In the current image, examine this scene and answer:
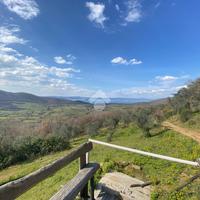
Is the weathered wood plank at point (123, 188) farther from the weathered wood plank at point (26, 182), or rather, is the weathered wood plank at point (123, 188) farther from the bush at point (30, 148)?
the bush at point (30, 148)

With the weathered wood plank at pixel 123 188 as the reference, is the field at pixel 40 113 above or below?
below

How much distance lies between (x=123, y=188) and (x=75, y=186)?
191 centimetres

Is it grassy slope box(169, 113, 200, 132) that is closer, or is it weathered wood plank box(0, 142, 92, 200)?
weathered wood plank box(0, 142, 92, 200)

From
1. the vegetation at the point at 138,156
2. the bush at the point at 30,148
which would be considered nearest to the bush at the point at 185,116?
the vegetation at the point at 138,156

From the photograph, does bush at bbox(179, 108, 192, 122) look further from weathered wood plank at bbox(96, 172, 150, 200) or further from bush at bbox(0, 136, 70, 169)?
weathered wood plank at bbox(96, 172, 150, 200)

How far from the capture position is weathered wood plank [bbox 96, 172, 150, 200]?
506 centimetres

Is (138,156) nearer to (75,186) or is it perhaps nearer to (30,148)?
(75,186)

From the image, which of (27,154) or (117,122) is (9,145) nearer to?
(27,154)

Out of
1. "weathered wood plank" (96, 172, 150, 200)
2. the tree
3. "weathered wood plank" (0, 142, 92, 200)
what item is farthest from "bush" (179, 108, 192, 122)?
"weathered wood plank" (0, 142, 92, 200)

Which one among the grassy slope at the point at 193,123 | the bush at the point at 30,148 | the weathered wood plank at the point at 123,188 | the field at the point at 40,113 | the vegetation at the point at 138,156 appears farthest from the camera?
the field at the point at 40,113

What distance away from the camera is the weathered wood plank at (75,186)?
3.36 meters

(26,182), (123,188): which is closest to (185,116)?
(123,188)

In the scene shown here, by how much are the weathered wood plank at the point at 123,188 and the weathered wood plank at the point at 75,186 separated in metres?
0.83

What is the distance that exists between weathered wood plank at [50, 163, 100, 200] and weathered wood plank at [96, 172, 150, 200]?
32.6 inches
